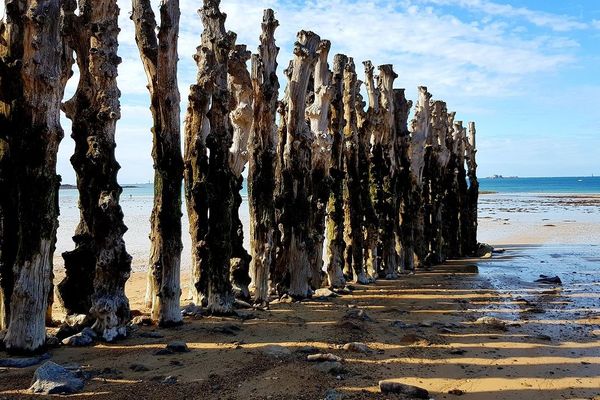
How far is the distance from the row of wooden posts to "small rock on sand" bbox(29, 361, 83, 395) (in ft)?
3.67

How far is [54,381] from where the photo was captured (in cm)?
571

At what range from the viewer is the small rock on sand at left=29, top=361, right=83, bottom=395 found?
5.61 meters

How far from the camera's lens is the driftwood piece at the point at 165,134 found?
8578mm

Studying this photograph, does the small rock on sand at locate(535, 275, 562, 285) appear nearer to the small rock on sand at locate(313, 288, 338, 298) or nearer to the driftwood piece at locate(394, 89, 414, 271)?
the driftwood piece at locate(394, 89, 414, 271)

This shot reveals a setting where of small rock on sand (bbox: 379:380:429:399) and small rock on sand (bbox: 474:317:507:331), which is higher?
small rock on sand (bbox: 379:380:429:399)

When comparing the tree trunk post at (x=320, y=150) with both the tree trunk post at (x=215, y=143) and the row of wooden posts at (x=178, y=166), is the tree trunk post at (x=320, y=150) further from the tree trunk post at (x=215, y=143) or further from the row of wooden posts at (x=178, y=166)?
the tree trunk post at (x=215, y=143)

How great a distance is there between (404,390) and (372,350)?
1752 millimetres

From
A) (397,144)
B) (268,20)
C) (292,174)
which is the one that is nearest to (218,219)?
(292,174)

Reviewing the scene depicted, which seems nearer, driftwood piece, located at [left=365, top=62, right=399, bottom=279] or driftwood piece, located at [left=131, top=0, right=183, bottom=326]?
driftwood piece, located at [left=131, top=0, right=183, bottom=326]

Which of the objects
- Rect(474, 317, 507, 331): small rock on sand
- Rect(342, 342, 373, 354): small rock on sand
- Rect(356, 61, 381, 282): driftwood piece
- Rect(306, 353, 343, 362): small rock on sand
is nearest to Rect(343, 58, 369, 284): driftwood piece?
Rect(356, 61, 381, 282): driftwood piece

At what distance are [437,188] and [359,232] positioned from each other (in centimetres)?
676

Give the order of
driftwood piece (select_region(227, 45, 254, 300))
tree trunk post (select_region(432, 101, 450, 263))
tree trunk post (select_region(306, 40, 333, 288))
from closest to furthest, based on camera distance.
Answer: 1. driftwood piece (select_region(227, 45, 254, 300))
2. tree trunk post (select_region(306, 40, 333, 288))
3. tree trunk post (select_region(432, 101, 450, 263))

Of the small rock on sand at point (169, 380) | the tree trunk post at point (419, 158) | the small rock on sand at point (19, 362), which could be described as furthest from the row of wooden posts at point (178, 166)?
the tree trunk post at point (419, 158)

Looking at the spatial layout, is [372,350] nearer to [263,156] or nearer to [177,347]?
[177,347]
